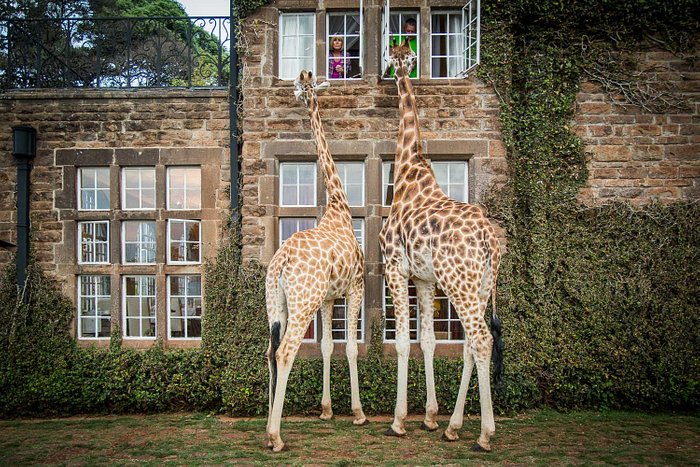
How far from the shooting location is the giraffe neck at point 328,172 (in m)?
6.87

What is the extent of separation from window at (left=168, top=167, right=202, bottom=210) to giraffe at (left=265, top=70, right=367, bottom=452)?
7.38 ft

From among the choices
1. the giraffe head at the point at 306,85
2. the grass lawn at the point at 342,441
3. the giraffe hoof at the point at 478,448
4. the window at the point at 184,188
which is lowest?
the grass lawn at the point at 342,441

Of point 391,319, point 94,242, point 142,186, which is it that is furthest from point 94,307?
point 391,319

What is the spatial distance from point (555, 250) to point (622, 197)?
1270 mm

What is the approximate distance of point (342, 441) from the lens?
616 cm

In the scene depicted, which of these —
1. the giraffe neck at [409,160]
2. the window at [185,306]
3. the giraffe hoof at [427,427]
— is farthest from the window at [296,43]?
the giraffe hoof at [427,427]

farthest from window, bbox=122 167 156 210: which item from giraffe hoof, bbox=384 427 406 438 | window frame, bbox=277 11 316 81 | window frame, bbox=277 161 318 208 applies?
giraffe hoof, bbox=384 427 406 438

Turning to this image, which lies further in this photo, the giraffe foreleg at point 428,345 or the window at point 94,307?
the window at point 94,307

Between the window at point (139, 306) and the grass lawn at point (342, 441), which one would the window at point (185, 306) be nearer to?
the window at point (139, 306)

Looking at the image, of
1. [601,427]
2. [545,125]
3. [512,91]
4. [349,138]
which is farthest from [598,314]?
[349,138]

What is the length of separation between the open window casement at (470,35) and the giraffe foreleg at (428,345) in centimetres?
307

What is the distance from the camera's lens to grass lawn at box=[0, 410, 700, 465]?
5605 millimetres

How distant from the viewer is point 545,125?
25.5ft

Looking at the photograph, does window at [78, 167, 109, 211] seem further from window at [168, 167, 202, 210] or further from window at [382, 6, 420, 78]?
window at [382, 6, 420, 78]
